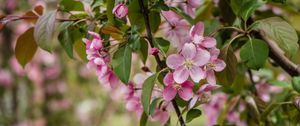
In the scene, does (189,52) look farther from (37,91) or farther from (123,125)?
(123,125)

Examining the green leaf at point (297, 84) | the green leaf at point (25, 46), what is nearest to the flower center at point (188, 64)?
the green leaf at point (297, 84)

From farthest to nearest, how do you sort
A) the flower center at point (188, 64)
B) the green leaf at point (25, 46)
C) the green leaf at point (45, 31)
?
the green leaf at point (25, 46) → the green leaf at point (45, 31) → the flower center at point (188, 64)

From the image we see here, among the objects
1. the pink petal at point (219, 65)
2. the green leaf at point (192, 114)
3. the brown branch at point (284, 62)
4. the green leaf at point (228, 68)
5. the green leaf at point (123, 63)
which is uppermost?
the green leaf at point (123, 63)

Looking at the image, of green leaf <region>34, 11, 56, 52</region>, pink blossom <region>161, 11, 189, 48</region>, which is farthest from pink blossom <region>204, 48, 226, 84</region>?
green leaf <region>34, 11, 56, 52</region>

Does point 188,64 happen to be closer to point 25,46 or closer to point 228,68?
point 228,68

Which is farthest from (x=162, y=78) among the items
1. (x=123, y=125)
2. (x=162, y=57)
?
(x=123, y=125)

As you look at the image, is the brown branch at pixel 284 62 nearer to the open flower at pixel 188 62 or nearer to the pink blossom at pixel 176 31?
the pink blossom at pixel 176 31
